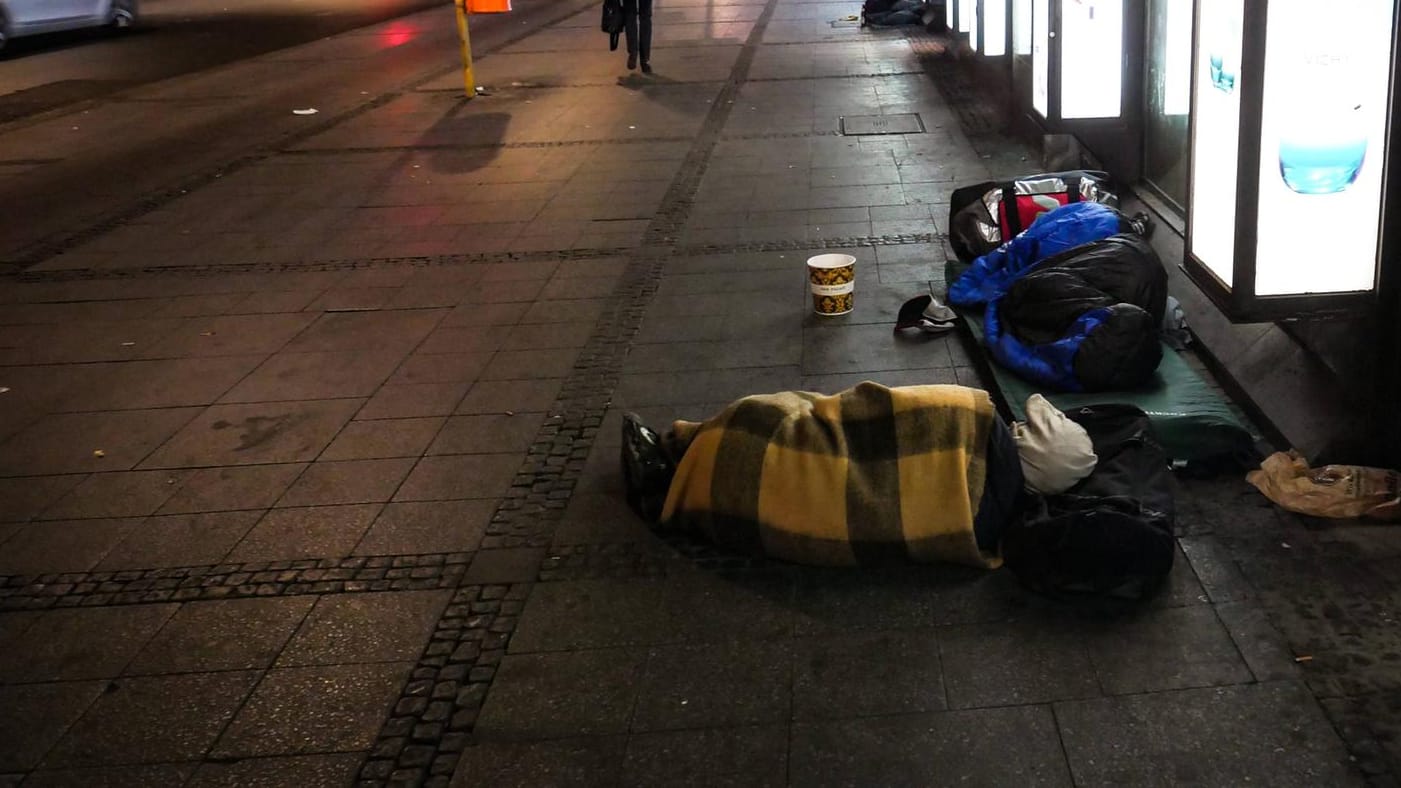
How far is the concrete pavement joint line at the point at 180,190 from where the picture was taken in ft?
27.5

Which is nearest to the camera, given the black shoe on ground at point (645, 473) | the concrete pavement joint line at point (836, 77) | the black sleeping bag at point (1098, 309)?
the black shoe on ground at point (645, 473)

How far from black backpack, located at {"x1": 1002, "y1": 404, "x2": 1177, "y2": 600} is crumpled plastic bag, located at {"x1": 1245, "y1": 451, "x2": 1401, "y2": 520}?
0.38 m

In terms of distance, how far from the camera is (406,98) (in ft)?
45.4

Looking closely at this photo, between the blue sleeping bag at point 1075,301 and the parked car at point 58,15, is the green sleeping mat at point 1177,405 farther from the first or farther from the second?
the parked car at point 58,15

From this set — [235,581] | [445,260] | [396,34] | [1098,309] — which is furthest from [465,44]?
[235,581]

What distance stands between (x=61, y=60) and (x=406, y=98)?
8724 mm

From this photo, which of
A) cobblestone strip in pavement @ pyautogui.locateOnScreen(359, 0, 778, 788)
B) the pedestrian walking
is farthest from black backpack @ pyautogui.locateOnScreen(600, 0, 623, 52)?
cobblestone strip in pavement @ pyautogui.locateOnScreen(359, 0, 778, 788)

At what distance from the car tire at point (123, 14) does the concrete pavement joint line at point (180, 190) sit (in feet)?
34.1

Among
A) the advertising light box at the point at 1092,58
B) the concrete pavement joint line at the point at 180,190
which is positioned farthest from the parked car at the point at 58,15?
the advertising light box at the point at 1092,58

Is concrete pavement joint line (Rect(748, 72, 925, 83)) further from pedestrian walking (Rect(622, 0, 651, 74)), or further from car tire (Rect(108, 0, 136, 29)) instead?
car tire (Rect(108, 0, 136, 29))

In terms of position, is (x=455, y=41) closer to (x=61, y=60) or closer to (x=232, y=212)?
(x=61, y=60)

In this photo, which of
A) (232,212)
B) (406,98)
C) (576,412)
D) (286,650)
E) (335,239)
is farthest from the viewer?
(406,98)

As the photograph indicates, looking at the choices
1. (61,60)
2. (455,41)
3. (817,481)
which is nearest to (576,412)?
(817,481)

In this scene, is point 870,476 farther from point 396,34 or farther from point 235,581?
point 396,34
